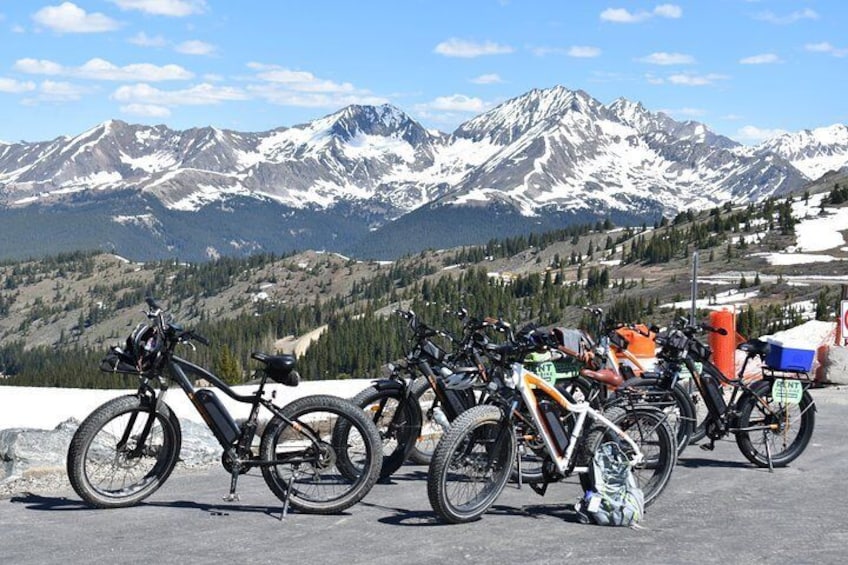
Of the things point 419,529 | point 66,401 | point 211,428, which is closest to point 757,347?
point 419,529

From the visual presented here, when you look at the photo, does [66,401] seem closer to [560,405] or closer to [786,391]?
[560,405]

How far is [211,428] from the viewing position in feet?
36.7

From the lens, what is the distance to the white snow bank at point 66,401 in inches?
760

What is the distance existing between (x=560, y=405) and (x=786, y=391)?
4.62m

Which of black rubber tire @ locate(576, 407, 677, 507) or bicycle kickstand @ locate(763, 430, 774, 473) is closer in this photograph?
black rubber tire @ locate(576, 407, 677, 507)

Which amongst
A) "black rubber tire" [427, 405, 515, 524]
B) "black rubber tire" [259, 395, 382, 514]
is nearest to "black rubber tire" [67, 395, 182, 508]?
"black rubber tire" [259, 395, 382, 514]

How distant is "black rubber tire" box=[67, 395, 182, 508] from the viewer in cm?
1086

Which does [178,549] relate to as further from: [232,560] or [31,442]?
[31,442]

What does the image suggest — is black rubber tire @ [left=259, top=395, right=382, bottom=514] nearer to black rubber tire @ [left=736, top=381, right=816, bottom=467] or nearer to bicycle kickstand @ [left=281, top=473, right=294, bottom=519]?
bicycle kickstand @ [left=281, top=473, right=294, bottom=519]

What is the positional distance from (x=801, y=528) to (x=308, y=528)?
508 centimetres

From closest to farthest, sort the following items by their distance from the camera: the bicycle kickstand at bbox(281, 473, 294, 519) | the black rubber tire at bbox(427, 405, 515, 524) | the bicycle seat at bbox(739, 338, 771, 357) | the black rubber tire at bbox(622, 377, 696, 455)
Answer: the black rubber tire at bbox(427, 405, 515, 524) < the bicycle kickstand at bbox(281, 473, 294, 519) < the black rubber tire at bbox(622, 377, 696, 455) < the bicycle seat at bbox(739, 338, 771, 357)

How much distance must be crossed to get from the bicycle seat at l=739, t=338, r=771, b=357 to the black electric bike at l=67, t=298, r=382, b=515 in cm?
627

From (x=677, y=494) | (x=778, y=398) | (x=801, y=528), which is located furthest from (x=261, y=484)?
(x=778, y=398)

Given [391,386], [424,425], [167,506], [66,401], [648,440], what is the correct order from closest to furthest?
1. [167,506]
2. [648,440]
3. [391,386]
4. [424,425]
5. [66,401]
